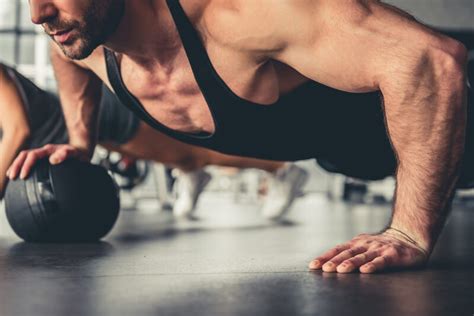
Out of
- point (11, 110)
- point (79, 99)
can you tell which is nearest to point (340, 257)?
point (79, 99)

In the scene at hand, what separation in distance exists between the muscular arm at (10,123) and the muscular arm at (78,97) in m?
0.12

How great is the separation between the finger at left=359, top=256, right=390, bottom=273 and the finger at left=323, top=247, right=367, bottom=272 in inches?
1.6

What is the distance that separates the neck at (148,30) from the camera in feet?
4.63

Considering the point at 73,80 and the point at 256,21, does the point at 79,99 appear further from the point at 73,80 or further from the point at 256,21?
the point at 256,21

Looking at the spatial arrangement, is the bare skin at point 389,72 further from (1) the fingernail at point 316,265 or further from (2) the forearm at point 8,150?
(2) the forearm at point 8,150

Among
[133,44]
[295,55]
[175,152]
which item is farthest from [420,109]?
[175,152]

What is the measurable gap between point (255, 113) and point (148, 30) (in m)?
0.28

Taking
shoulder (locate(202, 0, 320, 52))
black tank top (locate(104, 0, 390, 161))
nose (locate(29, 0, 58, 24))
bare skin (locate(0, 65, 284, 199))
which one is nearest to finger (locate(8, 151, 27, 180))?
black tank top (locate(104, 0, 390, 161))

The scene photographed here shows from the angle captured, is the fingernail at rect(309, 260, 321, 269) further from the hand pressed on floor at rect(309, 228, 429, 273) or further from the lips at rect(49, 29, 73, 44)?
the lips at rect(49, 29, 73, 44)

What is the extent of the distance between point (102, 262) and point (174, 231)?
84cm

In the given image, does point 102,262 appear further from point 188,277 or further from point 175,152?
point 175,152

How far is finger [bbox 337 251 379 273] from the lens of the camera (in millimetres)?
1063

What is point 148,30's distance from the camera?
143 cm

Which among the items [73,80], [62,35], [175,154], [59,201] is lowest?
[175,154]
